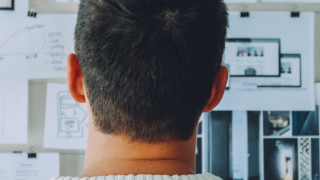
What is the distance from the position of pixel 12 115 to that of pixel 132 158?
794mm

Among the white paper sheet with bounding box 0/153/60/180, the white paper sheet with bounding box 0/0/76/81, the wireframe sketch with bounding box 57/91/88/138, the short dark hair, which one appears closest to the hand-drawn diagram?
the white paper sheet with bounding box 0/0/76/81

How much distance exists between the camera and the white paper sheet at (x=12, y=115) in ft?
4.20

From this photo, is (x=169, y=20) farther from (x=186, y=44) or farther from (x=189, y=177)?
(x=189, y=177)

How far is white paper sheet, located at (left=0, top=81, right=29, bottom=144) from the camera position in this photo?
128 cm

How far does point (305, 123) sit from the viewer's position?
1327 mm

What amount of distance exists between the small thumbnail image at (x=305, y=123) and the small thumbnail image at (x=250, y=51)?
228mm

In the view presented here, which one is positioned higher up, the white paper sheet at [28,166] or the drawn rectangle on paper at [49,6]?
the drawn rectangle on paper at [49,6]

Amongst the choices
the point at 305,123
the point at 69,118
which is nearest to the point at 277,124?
the point at 305,123

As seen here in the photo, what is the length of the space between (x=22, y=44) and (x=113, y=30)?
0.78 m

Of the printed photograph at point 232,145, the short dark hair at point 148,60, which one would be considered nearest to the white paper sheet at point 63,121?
the printed photograph at point 232,145

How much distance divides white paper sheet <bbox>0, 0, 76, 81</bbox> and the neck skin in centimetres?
71

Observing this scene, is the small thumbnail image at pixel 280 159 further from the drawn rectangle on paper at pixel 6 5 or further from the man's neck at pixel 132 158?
the drawn rectangle on paper at pixel 6 5

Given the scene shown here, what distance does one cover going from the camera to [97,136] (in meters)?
0.65

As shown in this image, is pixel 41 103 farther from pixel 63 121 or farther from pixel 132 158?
pixel 132 158
